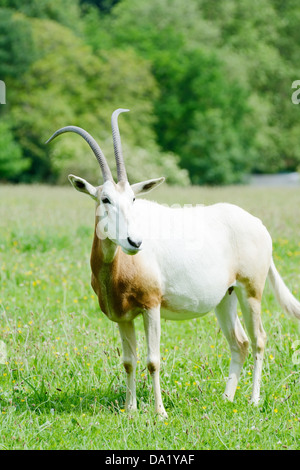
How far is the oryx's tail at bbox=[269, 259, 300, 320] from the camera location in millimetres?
5180

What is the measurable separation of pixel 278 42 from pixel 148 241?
49578mm

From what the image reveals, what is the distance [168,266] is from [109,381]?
1162 mm

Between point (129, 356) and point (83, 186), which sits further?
point (129, 356)

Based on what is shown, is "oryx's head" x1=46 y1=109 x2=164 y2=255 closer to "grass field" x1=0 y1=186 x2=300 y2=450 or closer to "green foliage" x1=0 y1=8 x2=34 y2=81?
"grass field" x1=0 y1=186 x2=300 y2=450

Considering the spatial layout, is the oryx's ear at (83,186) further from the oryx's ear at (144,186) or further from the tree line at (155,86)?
the tree line at (155,86)

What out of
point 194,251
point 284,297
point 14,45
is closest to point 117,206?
point 194,251

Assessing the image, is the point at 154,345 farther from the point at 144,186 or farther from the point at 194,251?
the point at 144,186

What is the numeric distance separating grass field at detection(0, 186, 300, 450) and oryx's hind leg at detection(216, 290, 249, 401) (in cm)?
19

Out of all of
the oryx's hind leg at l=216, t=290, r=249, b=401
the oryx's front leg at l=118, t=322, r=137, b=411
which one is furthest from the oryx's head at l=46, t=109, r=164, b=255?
the oryx's hind leg at l=216, t=290, r=249, b=401

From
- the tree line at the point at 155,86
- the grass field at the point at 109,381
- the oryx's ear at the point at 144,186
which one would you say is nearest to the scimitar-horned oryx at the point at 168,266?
the oryx's ear at the point at 144,186

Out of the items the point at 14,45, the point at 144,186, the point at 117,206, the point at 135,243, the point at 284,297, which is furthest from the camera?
the point at 14,45

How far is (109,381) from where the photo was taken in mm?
4945

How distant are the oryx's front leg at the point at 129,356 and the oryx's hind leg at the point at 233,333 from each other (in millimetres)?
813

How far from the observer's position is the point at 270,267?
5.21m
